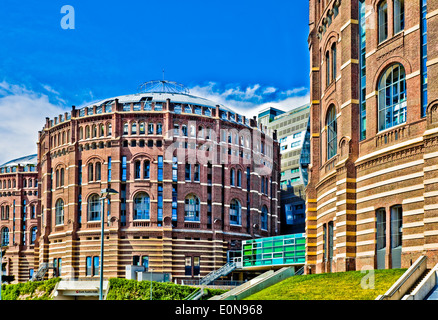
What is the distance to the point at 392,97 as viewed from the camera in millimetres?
32594

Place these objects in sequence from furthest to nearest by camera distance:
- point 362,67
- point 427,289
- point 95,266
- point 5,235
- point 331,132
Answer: point 5,235
point 95,266
point 331,132
point 362,67
point 427,289

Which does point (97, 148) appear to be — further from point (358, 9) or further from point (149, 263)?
point (358, 9)

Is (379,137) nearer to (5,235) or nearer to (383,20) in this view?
(383,20)

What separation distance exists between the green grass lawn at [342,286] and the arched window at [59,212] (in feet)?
192

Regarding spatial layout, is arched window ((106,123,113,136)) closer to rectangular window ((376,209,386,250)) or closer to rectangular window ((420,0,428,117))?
rectangular window ((376,209,386,250))

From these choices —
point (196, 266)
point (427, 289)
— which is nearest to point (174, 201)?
point (196, 266)

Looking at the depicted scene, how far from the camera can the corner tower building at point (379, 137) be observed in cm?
2909

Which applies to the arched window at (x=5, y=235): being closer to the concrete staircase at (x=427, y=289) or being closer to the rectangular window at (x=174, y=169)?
the rectangular window at (x=174, y=169)

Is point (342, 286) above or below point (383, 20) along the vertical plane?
below

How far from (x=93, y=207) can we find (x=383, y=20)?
57784 millimetres

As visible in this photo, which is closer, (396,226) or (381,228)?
(396,226)

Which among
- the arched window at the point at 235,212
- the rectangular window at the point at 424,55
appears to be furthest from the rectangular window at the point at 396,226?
the arched window at the point at 235,212
